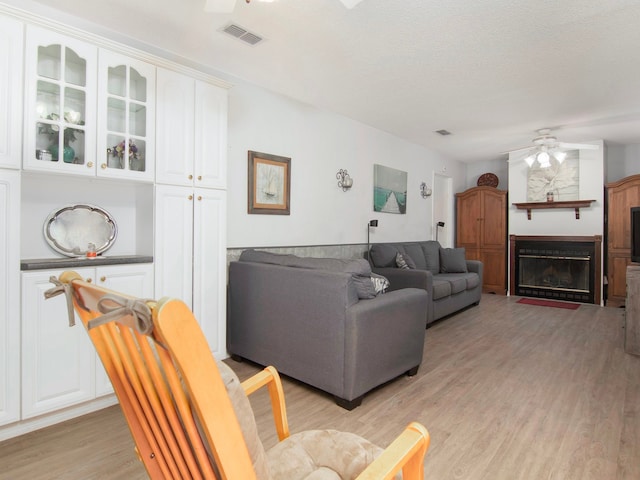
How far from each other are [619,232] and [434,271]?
287 centimetres

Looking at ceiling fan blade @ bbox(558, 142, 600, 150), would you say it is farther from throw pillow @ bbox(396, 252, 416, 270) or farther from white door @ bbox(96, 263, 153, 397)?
white door @ bbox(96, 263, 153, 397)

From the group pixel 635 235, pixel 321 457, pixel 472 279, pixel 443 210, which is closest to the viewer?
pixel 321 457

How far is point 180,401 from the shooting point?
68 cm

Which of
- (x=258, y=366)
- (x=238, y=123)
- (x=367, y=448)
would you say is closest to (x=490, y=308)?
(x=258, y=366)

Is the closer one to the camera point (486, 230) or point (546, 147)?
point (546, 147)

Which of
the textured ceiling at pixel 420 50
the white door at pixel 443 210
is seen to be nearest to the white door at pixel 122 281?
the textured ceiling at pixel 420 50

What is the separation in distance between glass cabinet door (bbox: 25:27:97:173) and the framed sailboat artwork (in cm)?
151

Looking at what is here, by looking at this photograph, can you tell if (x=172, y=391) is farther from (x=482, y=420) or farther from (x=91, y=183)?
(x=91, y=183)

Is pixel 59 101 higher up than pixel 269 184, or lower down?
higher up

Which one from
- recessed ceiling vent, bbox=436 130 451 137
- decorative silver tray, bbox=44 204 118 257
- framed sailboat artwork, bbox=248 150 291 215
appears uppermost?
recessed ceiling vent, bbox=436 130 451 137

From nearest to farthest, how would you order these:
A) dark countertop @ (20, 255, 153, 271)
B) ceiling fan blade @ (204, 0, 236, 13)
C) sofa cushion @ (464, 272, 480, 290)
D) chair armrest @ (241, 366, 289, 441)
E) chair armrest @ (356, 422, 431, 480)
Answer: chair armrest @ (356, 422, 431, 480) → chair armrest @ (241, 366, 289, 441) → ceiling fan blade @ (204, 0, 236, 13) → dark countertop @ (20, 255, 153, 271) → sofa cushion @ (464, 272, 480, 290)

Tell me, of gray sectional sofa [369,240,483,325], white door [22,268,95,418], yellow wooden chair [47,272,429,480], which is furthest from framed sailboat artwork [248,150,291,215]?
yellow wooden chair [47,272,429,480]

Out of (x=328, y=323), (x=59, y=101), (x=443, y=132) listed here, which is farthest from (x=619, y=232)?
(x=59, y=101)

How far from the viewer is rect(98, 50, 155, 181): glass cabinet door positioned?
2352 mm
